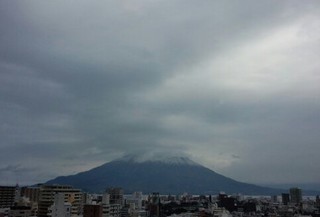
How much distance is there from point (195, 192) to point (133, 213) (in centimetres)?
12180

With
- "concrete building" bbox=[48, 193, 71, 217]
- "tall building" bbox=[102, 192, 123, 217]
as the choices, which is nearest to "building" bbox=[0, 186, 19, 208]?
"tall building" bbox=[102, 192, 123, 217]

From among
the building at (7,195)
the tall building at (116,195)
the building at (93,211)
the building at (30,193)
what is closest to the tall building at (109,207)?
the tall building at (116,195)

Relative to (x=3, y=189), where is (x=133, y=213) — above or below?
below

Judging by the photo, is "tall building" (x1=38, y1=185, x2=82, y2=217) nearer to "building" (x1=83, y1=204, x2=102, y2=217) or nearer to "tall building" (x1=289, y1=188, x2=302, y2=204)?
"building" (x1=83, y1=204, x2=102, y2=217)

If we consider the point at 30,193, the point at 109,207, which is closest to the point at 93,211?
the point at 109,207

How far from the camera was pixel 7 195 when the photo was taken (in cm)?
6438

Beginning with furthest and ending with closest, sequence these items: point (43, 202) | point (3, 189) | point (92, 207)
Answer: point (3, 189) < point (43, 202) < point (92, 207)

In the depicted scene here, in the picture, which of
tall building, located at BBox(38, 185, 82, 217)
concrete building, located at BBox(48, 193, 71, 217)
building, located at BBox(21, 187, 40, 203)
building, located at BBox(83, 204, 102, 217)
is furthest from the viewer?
building, located at BBox(21, 187, 40, 203)

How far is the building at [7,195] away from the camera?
63.4 metres

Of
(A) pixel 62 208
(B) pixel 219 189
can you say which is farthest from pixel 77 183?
(A) pixel 62 208

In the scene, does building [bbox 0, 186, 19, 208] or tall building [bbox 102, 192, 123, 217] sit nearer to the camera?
tall building [bbox 102, 192, 123, 217]

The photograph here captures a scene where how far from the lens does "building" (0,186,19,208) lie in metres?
63.4

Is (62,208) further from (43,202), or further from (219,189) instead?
(219,189)

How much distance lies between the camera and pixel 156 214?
70.1m
